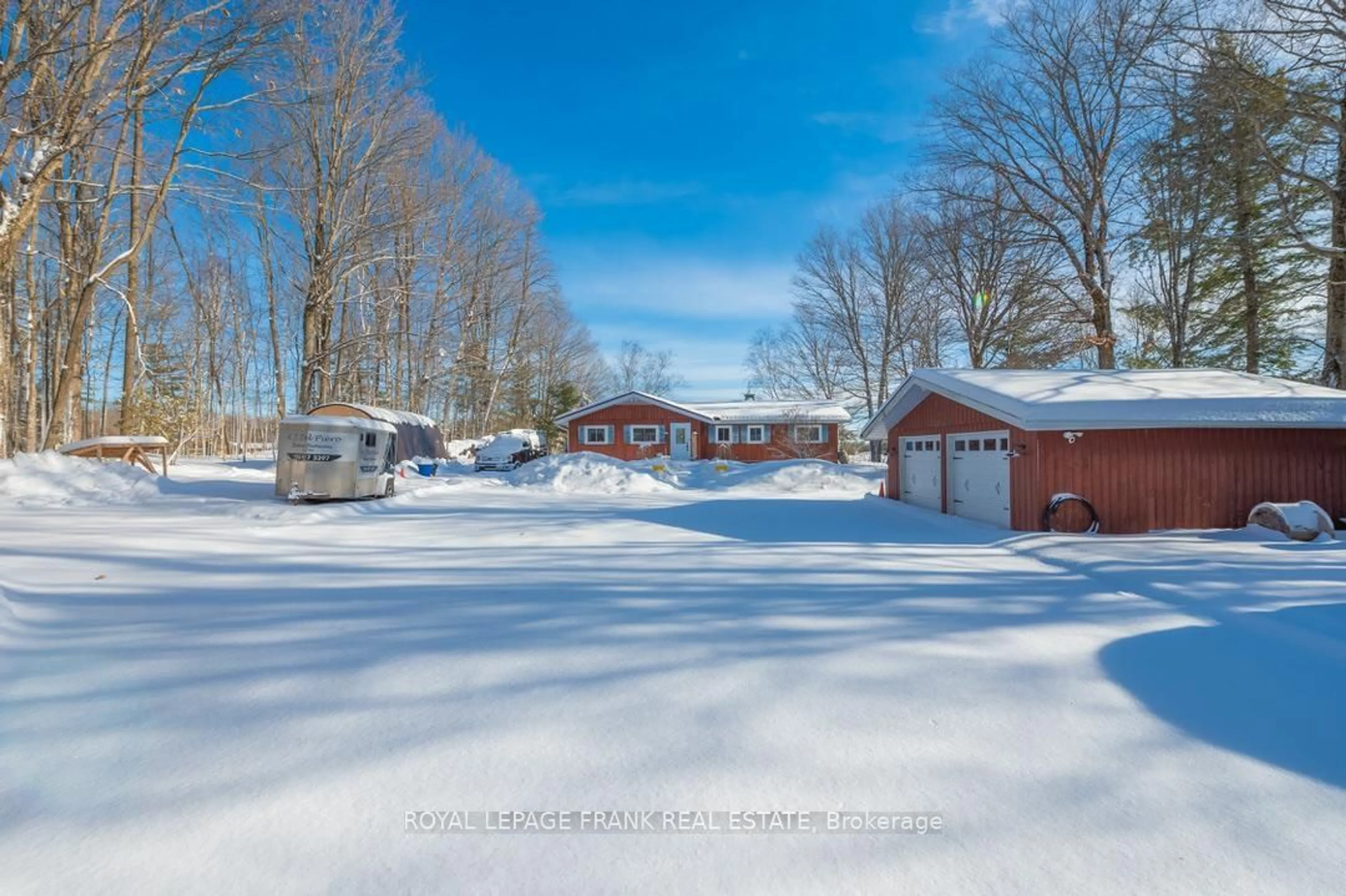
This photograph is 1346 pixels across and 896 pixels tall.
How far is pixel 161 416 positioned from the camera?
26422 mm

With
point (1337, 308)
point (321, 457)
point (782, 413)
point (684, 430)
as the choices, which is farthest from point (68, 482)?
point (782, 413)

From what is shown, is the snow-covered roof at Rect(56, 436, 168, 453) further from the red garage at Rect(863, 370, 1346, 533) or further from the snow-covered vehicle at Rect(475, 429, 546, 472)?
the red garage at Rect(863, 370, 1346, 533)

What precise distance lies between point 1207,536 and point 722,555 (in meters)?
7.27

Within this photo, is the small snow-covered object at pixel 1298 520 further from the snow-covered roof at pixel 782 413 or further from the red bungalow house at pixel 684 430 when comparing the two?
the snow-covered roof at pixel 782 413

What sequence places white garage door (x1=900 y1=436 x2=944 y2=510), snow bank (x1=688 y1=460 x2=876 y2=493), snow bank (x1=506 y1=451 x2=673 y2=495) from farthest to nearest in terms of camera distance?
snow bank (x1=688 y1=460 x2=876 y2=493)
snow bank (x1=506 y1=451 x2=673 y2=495)
white garage door (x1=900 y1=436 x2=944 y2=510)

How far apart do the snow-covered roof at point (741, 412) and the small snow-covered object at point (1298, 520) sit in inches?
829

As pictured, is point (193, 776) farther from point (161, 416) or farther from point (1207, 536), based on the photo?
point (161, 416)

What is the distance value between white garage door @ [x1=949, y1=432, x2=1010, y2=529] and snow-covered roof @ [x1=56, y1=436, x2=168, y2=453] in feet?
55.6

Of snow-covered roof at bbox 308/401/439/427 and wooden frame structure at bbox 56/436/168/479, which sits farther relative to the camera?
snow-covered roof at bbox 308/401/439/427

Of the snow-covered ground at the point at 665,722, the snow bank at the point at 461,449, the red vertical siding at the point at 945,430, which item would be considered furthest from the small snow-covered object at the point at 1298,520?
the snow bank at the point at 461,449

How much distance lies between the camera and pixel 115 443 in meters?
13.3

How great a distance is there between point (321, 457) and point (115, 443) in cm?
592

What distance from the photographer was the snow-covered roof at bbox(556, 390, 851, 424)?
97.1ft

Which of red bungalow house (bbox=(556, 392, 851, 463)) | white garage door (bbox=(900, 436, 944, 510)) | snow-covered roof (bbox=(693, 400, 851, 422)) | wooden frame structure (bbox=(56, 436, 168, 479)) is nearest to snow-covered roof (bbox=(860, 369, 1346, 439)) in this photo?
white garage door (bbox=(900, 436, 944, 510))
